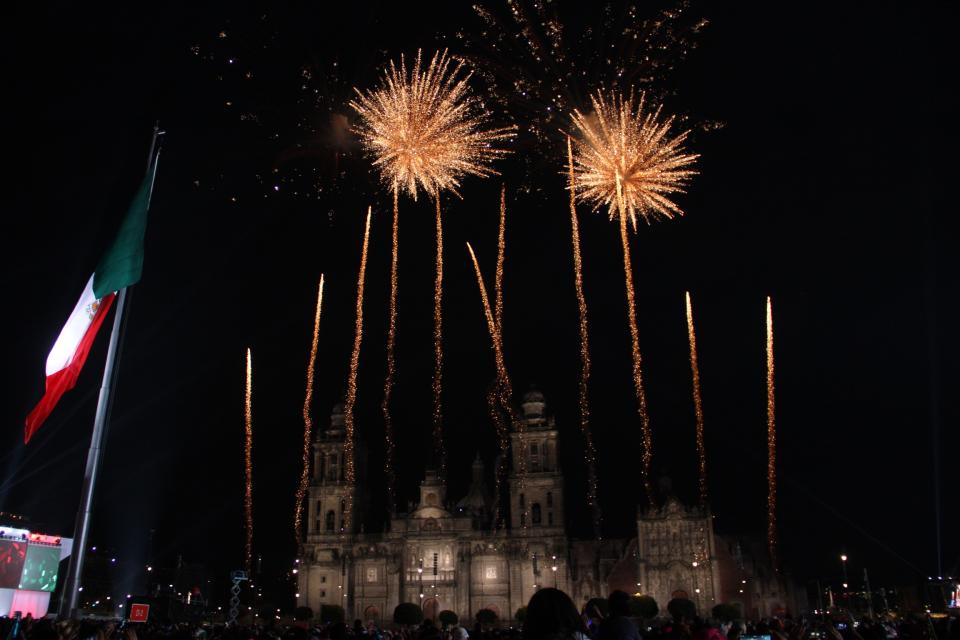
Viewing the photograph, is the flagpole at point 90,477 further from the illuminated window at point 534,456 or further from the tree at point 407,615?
the illuminated window at point 534,456

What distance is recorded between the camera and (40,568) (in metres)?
45.4

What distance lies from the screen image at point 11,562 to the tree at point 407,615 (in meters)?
26.8

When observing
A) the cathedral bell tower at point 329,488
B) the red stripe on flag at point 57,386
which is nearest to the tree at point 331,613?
the cathedral bell tower at point 329,488

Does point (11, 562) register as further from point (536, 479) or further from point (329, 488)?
point (536, 479)

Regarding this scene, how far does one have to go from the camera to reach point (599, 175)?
24.0m

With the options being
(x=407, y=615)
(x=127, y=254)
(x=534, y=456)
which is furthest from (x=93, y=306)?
(x=534, y=456)

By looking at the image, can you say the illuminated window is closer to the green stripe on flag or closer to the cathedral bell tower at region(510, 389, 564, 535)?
the cathedral bell tower at region(510, 389, 564, 535)

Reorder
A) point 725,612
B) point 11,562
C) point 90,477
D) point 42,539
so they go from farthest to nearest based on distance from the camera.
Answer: point 725,612
point 42,539
point 11,562
point 90,477

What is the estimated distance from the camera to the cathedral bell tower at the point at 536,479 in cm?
7825

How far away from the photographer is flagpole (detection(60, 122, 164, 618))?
15625 millimetres

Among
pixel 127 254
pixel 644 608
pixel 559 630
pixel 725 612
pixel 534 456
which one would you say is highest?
pixel 534 456

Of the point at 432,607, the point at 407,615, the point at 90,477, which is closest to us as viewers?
A: the point at 90,477

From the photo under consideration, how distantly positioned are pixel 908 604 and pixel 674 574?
2215 centimetres

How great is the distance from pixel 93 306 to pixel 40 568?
34775mm
